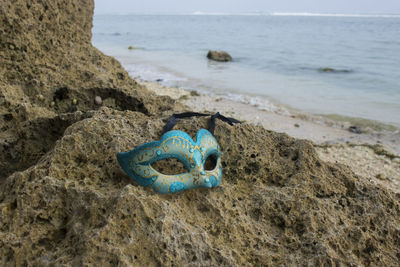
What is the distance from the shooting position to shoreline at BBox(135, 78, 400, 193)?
5203mm

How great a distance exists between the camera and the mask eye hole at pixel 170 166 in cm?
181

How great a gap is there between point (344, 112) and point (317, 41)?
697 inches

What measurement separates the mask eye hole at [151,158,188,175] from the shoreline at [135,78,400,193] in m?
3.31

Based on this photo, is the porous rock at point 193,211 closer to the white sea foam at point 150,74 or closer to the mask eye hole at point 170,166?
the mask eye hole at point 170,166

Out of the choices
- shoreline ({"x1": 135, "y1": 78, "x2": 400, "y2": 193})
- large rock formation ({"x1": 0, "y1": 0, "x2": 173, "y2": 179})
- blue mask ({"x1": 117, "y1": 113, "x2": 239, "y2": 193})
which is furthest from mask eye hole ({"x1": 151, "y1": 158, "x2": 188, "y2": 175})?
shoreline ({"x1": 135, "y1": 78, "x2": 400, "y2": 193})

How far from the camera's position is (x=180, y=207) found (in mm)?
1621

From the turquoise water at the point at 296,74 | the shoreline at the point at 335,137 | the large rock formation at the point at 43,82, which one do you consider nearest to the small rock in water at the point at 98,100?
the large rock formation at the point at 43,82

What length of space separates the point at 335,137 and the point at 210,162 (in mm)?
5440

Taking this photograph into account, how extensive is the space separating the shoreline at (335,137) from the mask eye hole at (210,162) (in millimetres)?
3108

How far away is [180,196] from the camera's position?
5.50 ft

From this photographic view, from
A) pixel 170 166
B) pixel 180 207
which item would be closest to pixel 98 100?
pixel 170 166

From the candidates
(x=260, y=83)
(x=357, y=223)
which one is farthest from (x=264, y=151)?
(x=260, y=83)

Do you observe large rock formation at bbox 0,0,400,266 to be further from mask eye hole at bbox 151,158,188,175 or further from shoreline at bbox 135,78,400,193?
shoreline at bbox 135,78,400,193

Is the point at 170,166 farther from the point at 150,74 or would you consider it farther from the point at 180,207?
the point at 150,74
